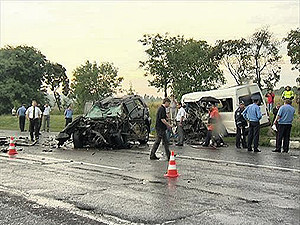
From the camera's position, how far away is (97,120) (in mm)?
15523

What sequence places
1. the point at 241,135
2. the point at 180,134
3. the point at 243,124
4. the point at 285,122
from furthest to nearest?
the point at 180,134 < the point at 241,135 < the point at 243,124 < the point at 285,122

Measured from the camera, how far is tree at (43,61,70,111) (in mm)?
63456

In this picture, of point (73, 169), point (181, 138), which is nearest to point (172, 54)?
point (181, 138)

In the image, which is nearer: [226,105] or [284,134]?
[284,134]

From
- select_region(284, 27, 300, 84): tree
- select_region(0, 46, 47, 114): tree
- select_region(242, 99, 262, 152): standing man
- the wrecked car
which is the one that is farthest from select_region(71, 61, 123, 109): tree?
select_region(242, 99, 262, 152): standing man

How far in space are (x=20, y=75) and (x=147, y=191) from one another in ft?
174

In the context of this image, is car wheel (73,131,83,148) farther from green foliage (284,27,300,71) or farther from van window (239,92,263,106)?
green foliage (284,27,300,71)

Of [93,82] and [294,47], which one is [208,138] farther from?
[93,82]

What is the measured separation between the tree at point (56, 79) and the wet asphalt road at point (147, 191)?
2057 inches

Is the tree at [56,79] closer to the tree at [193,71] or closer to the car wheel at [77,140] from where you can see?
the tree at [193,71]

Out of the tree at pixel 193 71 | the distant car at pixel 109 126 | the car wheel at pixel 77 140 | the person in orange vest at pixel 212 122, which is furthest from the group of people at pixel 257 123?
the tree at pixel 193 71

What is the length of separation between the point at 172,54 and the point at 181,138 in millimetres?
19999

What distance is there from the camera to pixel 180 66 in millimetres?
36250

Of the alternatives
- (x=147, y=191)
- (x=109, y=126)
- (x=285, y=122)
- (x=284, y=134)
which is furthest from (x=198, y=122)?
(x=147, y=191)
